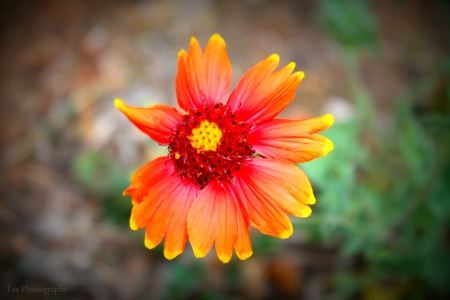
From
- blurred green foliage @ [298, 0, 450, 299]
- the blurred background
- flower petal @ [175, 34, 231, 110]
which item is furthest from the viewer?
the blurred background

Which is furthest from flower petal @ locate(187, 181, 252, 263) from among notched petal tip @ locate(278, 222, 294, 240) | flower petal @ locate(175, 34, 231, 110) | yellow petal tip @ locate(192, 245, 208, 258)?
flower petal @ locate(175, 34, 231, 110)

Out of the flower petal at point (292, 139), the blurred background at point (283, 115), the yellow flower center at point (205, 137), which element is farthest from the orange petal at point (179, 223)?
the blurred background at point (283, 115)

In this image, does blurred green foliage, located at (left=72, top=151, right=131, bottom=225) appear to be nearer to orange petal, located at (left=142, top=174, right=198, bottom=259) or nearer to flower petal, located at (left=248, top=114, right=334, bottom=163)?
orange petal, located at (left=142, top=174, right=198, bottom=259)

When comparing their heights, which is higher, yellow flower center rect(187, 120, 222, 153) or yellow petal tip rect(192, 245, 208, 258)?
yellow flower center rect(187, 120, 222, 153)

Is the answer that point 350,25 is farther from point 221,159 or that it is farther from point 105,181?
point 105,181

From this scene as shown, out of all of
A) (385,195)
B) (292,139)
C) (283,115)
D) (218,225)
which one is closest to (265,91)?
(292,139)

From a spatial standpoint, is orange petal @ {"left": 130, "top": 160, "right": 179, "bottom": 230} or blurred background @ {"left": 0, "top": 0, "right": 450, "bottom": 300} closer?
orange petal @ {"left": 130, "top": 160, "right": 179, "bottom": 230}
